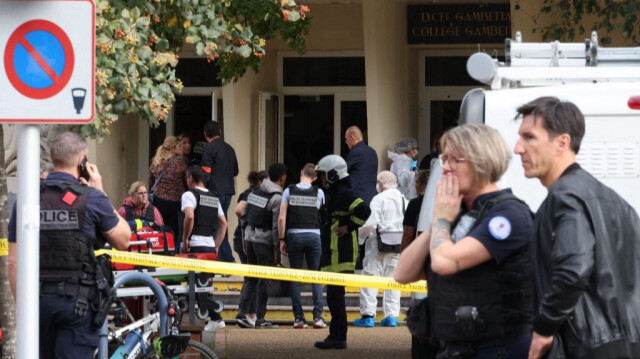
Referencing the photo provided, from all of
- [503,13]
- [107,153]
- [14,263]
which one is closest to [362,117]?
[503,13]

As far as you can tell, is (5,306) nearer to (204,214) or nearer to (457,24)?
(204,214)

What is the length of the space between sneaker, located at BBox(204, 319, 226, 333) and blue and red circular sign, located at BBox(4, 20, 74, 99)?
8.01 metres

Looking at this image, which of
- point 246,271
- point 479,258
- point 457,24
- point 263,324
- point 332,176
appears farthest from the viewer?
point 457,24

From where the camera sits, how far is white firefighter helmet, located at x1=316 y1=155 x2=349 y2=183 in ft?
42.1

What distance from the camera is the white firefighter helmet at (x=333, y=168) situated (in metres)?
Result: 12.8

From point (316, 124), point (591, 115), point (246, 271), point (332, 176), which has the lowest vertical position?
point (246, 271)

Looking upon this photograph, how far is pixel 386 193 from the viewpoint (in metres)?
14.3

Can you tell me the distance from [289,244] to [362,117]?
541 cm

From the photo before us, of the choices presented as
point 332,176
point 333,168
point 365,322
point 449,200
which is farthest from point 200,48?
point 449,200

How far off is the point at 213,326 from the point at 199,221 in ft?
3.64

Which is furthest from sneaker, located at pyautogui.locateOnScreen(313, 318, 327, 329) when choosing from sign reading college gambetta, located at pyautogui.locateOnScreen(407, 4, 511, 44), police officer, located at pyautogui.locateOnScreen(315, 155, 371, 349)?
sign reading college gambetta, located at pyautogui.locateOnScreen(407, 4, 511, 44)

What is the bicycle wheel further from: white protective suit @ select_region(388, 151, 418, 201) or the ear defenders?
white protective suit @ select_region(388, 151, 418, 201)

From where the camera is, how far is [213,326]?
14039mm

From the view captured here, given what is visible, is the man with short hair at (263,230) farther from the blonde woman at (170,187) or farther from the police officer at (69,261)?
the police officer at (69,261)
